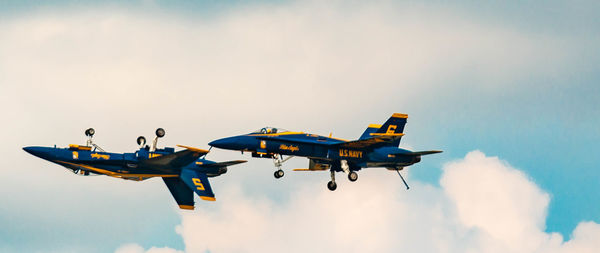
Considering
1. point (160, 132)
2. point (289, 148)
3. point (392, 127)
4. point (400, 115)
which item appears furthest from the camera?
point (400, 115)

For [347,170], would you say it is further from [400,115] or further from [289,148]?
[400,115]

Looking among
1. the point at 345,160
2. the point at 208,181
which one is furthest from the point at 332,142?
the point at 208,181

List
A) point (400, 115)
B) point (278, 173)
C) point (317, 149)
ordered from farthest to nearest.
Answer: point (400, 115) → point (317, 149) → point (278, 173)

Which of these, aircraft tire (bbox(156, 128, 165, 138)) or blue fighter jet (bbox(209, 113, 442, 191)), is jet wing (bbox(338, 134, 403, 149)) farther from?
aircraft tire (bbox(156, 128, 165, 138))

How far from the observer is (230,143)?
148 m

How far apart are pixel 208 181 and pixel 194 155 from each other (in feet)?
19.8

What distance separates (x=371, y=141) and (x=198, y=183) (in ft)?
55.1

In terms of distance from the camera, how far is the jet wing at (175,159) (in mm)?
147125

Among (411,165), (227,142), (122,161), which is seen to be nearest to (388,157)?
(411,165)

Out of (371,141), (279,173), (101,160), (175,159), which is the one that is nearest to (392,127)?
(371,141)

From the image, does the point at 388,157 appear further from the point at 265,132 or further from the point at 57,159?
the point at 57,159

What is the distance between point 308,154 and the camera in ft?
494

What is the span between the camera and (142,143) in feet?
488

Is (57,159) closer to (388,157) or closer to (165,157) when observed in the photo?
(165,157)
